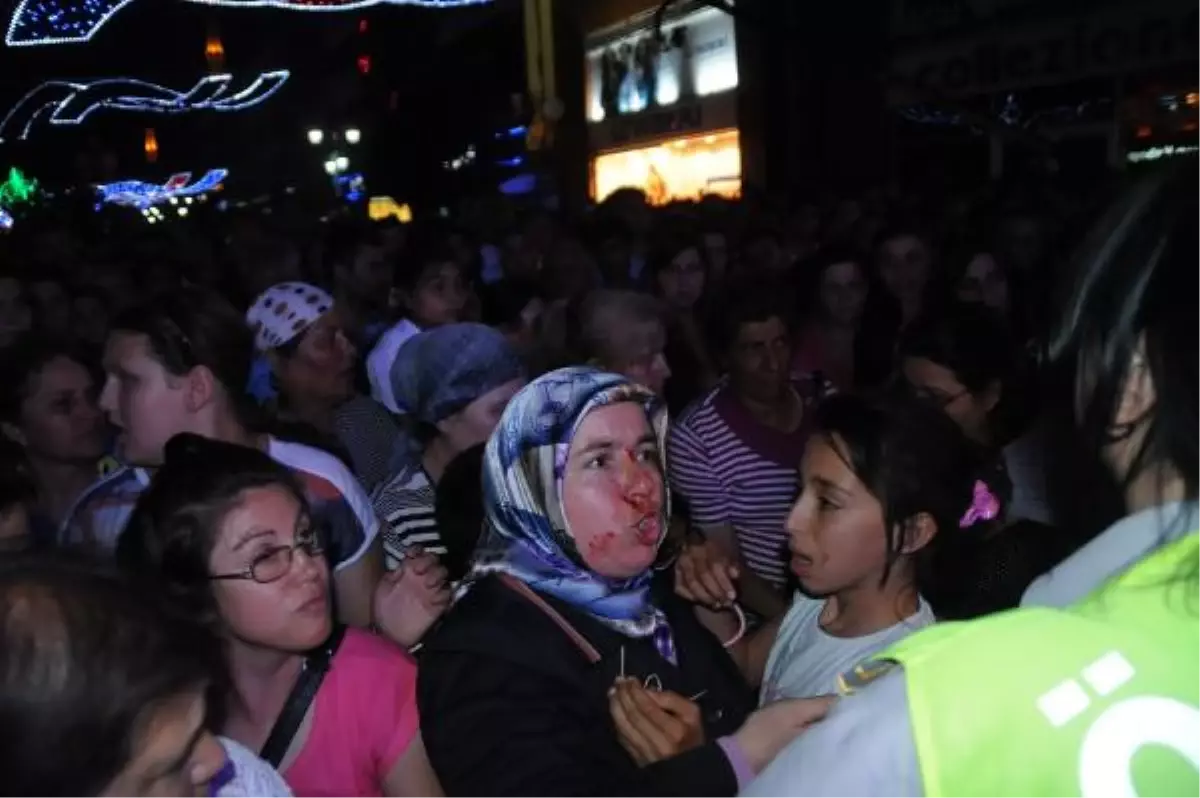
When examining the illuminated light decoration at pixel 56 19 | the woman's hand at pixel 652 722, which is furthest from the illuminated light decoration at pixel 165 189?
the woman's hand at pixel 652 722

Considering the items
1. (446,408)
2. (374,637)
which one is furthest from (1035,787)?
(446,408)

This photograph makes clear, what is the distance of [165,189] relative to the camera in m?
41.7

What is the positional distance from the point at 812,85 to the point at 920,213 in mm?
6244

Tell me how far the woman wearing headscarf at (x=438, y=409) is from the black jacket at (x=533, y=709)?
1437 millimetres

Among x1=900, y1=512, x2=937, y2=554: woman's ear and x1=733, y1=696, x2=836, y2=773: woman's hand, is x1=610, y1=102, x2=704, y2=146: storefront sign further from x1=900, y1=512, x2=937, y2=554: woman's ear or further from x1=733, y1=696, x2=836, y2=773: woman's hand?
x1=733, y1=696, x2=836, y2=773: woman's hand

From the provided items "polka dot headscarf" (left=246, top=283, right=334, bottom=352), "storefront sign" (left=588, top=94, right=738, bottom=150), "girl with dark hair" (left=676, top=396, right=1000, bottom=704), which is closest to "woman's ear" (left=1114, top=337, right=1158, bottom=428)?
"girl with dark hair" (left=676, top=396, right=1000, bottom=704)

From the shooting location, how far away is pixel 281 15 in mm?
36688

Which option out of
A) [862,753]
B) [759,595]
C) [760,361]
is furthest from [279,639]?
[760,361]

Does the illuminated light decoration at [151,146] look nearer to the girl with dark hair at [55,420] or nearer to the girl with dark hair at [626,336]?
the girl with dark hair at [55,420]

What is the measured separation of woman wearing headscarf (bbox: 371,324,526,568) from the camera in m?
3.60

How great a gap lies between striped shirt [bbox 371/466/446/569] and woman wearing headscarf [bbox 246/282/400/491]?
558mm

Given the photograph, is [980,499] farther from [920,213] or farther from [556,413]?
[920,213]

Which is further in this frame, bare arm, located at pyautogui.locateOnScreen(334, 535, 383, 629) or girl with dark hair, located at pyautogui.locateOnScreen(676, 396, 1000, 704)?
bare arm, located at pyautogui.locateOnScreen(334, 535, 383, 629)

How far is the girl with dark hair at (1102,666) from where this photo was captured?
2.94ft
